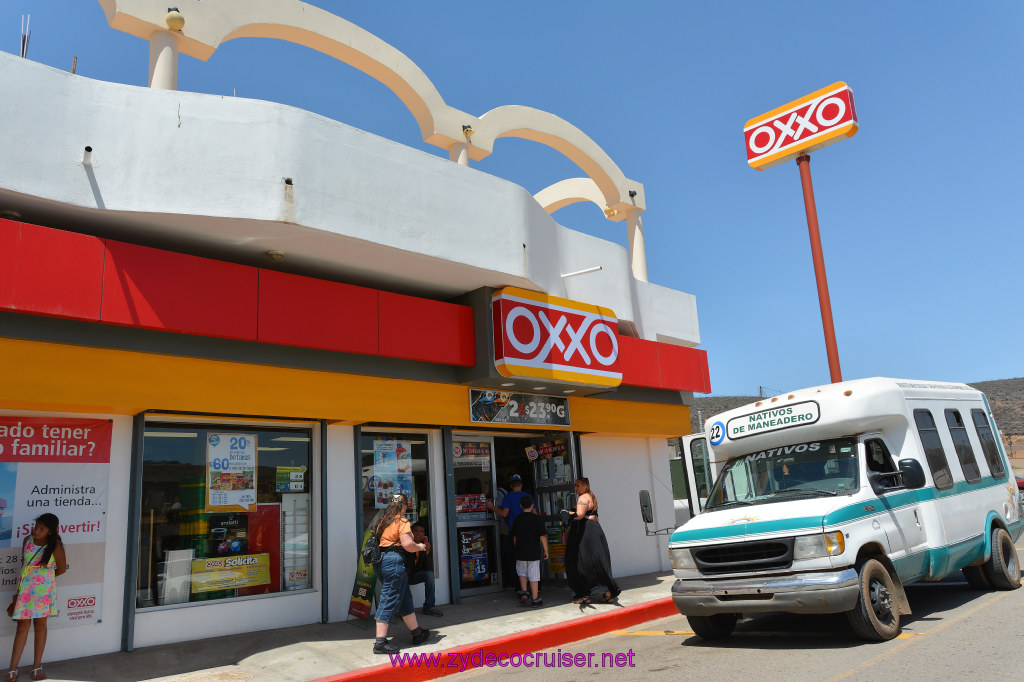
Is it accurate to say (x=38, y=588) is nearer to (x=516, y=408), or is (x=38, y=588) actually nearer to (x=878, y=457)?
(x=516, y=408)

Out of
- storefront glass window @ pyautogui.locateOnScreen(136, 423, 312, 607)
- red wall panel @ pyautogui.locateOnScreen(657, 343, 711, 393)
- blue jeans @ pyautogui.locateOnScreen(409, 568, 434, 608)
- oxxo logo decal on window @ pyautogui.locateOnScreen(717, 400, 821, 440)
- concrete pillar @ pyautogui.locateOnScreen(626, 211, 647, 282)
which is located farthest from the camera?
concrete pillar @ pyautogui.locateOnScreen(626, 211, 647, 282)

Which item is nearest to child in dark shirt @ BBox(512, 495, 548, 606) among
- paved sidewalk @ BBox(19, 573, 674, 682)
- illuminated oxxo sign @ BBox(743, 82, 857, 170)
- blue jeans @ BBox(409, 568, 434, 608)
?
paved sidewalk @ BBox(19, 573, 674, 682)

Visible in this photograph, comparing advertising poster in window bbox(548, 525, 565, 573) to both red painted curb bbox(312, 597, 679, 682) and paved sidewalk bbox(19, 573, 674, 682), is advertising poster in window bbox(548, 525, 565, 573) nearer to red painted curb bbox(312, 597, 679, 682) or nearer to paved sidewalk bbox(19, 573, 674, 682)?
paved sidewalk bbox(19, 573, 674, 682)

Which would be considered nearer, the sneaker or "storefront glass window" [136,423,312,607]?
the sneaker

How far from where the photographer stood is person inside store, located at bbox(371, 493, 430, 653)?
789cm

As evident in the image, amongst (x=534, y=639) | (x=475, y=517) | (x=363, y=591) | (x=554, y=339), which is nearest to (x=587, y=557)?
(x=534, y=639)

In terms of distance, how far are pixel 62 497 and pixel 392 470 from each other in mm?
4267

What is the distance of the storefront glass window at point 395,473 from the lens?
1046 cm

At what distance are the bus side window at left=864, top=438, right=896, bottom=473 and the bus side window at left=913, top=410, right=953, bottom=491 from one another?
0.62 metres

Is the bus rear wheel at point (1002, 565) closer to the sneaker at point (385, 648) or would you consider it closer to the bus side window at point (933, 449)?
the bus side window at point (933, 449)

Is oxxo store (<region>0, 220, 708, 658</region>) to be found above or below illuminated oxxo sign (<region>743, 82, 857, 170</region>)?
below

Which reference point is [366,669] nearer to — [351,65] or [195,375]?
[195,375]

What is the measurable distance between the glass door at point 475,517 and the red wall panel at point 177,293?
436cm

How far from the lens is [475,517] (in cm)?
1177
